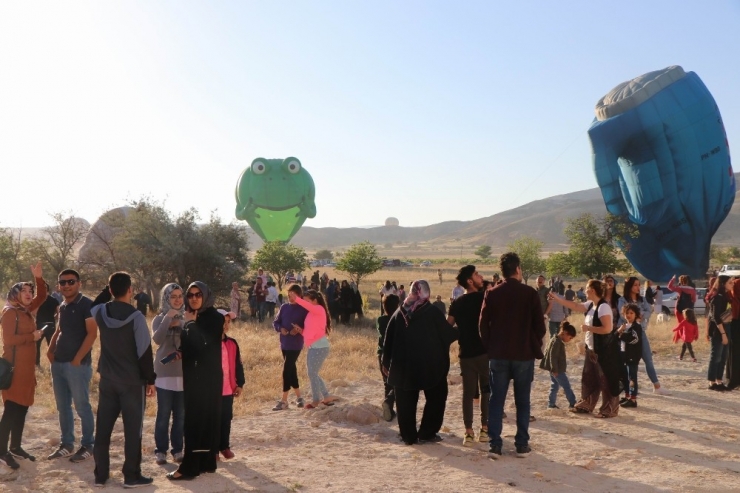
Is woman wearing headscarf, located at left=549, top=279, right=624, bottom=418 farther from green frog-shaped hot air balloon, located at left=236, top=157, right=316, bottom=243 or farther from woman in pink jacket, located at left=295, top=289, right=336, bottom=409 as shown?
green frog-shaped hot air balloon, located at left=236, top=157, right=316, bottom=243

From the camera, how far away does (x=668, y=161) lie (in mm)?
29141

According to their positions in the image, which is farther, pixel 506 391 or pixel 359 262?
pixel 359 262

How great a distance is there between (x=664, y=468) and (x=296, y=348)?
14.7 feet

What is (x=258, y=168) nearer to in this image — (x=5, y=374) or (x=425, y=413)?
(x=425, y=413)

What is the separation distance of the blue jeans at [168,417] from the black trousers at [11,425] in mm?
1248

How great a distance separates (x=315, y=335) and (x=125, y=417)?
337 cm

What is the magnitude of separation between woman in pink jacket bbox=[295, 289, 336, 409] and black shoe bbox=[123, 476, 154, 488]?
322cm

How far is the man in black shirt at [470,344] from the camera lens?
6922 mm

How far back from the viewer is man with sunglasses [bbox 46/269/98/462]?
20.3 feet

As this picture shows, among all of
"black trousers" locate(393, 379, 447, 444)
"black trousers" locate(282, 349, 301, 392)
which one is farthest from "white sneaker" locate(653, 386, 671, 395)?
"black trousers" locate(282, 349, 301, 392)

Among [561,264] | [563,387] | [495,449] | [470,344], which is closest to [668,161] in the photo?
[561,264]

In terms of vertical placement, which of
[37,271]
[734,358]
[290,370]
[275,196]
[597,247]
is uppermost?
[275,196]

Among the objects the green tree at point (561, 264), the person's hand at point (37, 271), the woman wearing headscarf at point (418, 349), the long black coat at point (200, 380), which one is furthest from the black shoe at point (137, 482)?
the green tree at point (561, 264)

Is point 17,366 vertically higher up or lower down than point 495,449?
higher up
